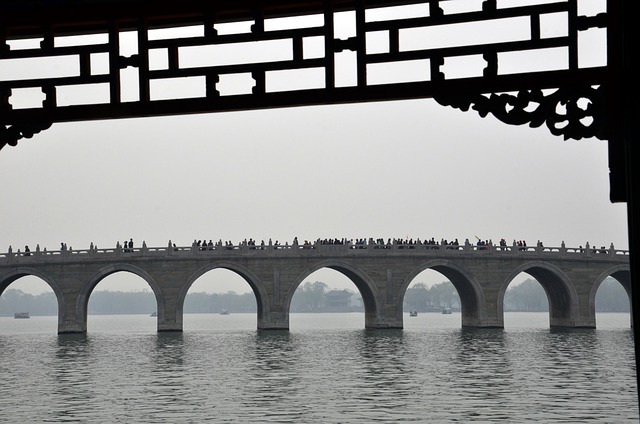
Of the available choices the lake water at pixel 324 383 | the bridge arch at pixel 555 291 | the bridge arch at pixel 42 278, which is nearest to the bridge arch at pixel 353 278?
the bridge arch at pixel 555 291

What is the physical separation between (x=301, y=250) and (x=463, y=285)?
1026 centimetres

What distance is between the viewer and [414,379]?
25.7 metres

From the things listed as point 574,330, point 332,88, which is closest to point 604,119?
point 332,88

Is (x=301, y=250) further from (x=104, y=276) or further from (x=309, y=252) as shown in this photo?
(x=104, y=276)

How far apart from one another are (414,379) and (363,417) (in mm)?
7282

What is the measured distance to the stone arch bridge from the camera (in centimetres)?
4825

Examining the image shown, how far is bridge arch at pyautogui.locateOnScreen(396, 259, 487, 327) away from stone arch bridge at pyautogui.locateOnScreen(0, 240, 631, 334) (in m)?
0.06

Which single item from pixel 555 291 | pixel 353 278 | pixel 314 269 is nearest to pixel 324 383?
pixel 314 269

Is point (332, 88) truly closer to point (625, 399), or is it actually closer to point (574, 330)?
point (625, 399)

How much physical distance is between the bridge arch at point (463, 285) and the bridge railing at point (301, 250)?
0.73 meters

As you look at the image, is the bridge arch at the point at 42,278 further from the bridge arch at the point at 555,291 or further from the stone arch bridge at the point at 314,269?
the bridge arch at the point at 555,291

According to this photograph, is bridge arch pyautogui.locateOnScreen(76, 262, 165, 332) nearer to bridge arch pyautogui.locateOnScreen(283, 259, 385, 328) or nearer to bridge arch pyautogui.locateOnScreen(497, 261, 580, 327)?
bridge arch pyautogui.locateOnScreen(283, 259, 385, 328)

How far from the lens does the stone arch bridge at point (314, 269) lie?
158ft

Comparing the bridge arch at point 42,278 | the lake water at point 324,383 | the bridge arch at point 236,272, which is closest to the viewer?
the lake water at point 324,383
